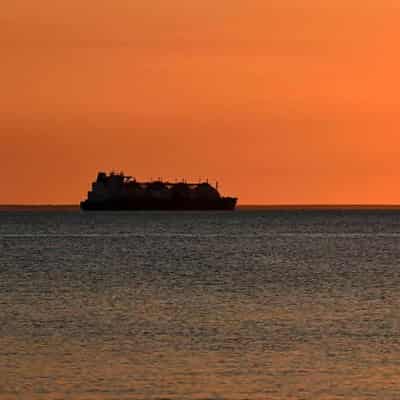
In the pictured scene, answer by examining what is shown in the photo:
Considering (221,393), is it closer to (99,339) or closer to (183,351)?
(183,351)

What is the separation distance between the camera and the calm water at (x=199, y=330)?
4019 cm

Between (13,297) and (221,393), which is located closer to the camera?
(221,393)

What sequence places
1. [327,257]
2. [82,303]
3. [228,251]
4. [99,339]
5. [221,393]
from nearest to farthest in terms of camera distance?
[221,393], [99,339], [82,303], [327,257], [228,251]

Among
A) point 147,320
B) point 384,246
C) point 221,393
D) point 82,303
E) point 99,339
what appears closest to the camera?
point 221,393

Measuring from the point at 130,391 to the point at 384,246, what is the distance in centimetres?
9979

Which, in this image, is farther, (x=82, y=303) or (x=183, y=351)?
(x=82, y=303)

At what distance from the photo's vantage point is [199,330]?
52.5 m

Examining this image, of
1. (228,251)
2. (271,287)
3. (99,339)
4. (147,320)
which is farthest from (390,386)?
(228,251)

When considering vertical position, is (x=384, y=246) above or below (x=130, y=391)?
above

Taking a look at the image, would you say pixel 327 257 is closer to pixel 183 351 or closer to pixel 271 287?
pixel 271 287

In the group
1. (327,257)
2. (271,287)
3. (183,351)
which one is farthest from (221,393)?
(327,257)

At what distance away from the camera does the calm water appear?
40.2m

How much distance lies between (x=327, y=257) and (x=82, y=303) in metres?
51.6

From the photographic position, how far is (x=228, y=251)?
125 m
